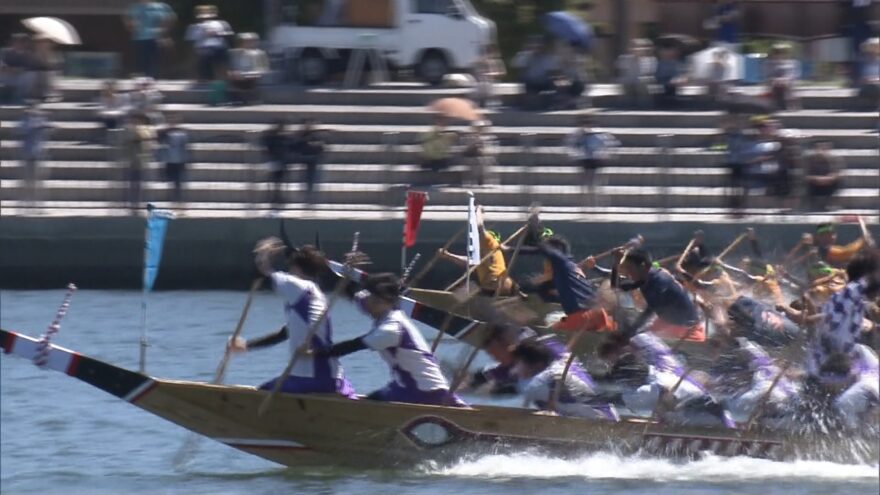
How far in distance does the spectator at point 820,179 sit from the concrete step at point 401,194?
28cm

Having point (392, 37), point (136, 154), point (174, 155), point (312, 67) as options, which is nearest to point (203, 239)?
point (174, 155)

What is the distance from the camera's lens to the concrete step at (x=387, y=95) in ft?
90.4

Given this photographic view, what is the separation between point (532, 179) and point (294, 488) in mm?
11206

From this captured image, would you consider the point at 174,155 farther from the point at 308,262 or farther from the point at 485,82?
the point at 308,262

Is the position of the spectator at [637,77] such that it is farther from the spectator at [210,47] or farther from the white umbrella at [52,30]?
the white umbrella at [52,30]

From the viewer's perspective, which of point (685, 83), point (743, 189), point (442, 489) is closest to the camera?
point (442, 489)

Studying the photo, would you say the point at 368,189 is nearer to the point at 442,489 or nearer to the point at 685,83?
the point at 685,83

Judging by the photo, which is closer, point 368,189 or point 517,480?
point 517,480

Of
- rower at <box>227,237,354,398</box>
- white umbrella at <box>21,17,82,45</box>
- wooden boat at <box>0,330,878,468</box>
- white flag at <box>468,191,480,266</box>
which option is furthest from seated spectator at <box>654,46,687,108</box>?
rower at <box>227,237,354,398</box>

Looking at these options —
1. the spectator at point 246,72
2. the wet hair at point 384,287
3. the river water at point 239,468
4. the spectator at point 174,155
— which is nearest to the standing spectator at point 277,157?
the spectator at point 174,155

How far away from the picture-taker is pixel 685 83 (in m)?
27.4

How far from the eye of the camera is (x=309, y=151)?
23625 mm

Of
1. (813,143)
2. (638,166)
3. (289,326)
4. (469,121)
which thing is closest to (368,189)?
(469,121)

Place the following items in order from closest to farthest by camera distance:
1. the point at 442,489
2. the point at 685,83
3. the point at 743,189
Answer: the point at 442,489 < the point at 743,189 < the point at 685,83
